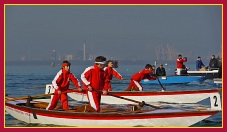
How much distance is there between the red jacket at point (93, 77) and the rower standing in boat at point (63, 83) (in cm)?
60

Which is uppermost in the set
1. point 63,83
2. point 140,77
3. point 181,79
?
point 140,77

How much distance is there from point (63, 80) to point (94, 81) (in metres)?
1.25

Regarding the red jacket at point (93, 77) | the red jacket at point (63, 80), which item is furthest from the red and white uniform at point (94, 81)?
the red jacket at point (63, 80)

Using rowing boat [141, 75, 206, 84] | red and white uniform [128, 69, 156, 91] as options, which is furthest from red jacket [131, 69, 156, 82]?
rowing boat [141, 75, 206, 84]

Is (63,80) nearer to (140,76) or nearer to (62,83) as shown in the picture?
(62,83)

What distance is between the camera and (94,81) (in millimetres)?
16312

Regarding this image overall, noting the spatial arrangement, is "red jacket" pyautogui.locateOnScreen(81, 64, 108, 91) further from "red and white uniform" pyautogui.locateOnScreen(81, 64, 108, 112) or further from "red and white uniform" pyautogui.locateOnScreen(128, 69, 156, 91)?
"red and white uniform" pyautogui.locateOnScreen(128, 69, 156, 91)

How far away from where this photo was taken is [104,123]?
15523mm

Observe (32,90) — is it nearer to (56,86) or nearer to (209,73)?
(209,73)

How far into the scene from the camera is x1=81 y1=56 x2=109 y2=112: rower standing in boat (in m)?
16.1

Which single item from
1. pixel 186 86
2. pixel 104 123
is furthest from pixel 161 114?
pixel 186 86

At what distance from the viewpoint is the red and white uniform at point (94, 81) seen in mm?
16141

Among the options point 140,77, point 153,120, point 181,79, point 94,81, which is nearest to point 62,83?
point 94,81

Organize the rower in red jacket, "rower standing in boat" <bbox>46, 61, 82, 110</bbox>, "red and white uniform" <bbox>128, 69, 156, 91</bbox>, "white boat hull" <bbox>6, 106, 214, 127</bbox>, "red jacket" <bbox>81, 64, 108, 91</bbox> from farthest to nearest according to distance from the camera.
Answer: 1. "red and white uniform" <bbox>128, 69, 156, 91</bbox>
2. the rower in red jacket
3. "rower standing in boat" <bbox>46, 61, 82, 110</bbox>
4. "red jacket" <bbox>81, 64, 108, 91</bbox>
5. "white boat hull" <bbox>6, 106, 214, 127</bbox>
